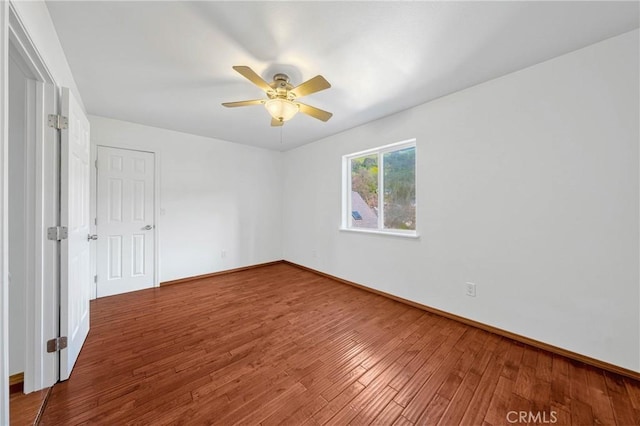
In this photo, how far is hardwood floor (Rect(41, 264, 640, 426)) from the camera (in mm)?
1336

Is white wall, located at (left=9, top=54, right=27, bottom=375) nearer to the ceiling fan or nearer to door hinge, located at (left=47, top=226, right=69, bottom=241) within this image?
door hinge, located at (left=47, top=226, right=69, bottom=241)

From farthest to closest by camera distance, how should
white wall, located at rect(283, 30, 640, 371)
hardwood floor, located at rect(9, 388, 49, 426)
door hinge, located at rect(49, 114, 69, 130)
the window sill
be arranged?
1. the window sill
2. white wall, located at rect(283, 30, 640, 371)
3. door hinge, located at rect(49, 114, 69, 130)
4. hardwood floor, located at rect(9, 388, 49, 426)

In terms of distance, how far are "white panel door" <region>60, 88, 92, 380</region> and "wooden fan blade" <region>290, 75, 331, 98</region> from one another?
1.61 metres

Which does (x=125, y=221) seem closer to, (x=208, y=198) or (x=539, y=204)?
(x=208, y=198)

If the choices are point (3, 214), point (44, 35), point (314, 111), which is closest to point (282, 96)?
point (314, 111)

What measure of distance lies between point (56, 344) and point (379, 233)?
3122 mm

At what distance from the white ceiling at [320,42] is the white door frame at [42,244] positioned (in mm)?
587

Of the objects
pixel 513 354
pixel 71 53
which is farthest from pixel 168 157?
pixel 513 354

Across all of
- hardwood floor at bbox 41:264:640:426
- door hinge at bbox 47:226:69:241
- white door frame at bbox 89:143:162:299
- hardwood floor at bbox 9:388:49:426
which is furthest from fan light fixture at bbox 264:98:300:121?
hardwood floor at bbox 9:388:49:426

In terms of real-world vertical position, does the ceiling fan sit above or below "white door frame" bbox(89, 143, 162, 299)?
above

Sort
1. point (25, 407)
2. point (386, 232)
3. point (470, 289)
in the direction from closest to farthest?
point (25, 407) < point (470, 289) < point (386, 232)

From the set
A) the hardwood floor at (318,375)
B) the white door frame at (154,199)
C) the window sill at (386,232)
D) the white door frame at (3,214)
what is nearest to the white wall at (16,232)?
the hardwood floor at (318,375)

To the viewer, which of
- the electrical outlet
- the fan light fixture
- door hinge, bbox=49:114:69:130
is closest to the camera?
door hinge, bbox=49:114:69:130

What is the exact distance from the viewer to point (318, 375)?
1.64 meters
